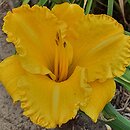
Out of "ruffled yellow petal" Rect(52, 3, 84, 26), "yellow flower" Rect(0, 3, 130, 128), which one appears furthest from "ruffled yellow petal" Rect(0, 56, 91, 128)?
"ruffled yellow petal" Rect(52, 3, 84, 26)

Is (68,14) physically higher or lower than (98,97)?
higher

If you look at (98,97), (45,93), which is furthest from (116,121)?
(45,93)

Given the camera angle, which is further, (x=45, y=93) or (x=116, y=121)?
(x=116, y=121)

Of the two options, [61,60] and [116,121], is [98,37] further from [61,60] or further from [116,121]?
[116,121]

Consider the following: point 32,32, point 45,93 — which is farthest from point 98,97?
point 32,32

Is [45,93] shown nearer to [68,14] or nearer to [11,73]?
[11,73]

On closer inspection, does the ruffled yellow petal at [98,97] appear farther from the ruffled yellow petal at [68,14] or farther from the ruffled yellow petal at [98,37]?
the ruffled yellow petal at [68,14]

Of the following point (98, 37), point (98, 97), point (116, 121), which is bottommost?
point (116, 121)
